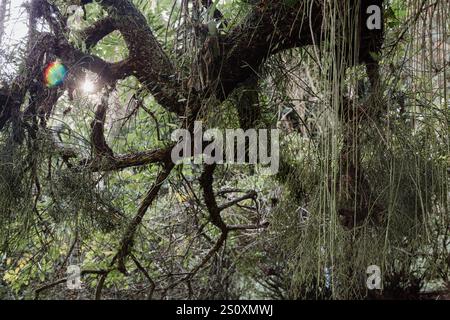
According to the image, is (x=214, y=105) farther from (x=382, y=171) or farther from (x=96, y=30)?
(x=382, y=171)

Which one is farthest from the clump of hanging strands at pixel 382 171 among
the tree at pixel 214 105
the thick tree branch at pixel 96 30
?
the thick tree branch at pixel 96 30

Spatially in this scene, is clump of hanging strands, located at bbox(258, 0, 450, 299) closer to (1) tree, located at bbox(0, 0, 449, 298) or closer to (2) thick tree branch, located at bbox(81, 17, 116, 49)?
(1) tree, located at bbox(0, 0, 449, 298)


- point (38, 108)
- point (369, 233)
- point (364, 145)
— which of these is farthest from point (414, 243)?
point (38, 108)

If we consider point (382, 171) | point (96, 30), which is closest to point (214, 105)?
point (96, 30)

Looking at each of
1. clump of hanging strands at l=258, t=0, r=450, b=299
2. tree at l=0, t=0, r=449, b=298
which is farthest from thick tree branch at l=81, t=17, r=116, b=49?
clump of hanging strands at l=258, t=0, r=450, b=299

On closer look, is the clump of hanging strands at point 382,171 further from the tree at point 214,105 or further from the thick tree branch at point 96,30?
the thick tree branch at point 96,30

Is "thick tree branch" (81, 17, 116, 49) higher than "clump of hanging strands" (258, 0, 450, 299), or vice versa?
"thick tree branch" (81, 17, 116, 49)

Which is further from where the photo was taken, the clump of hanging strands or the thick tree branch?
the thick tree branch

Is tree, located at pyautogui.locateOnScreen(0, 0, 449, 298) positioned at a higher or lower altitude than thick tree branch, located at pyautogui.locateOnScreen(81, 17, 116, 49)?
lower
